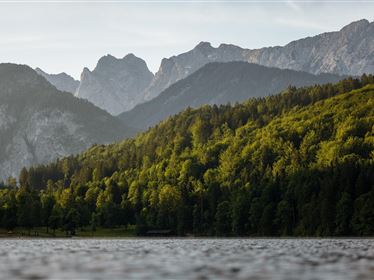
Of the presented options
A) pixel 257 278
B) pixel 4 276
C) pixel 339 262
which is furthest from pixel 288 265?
pixel 4 276

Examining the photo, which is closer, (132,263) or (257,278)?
(257,278)

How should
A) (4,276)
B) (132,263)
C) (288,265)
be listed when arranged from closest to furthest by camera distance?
(4,276)
(288,265)
(132,263)

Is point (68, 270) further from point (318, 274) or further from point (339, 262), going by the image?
point (339, 262)

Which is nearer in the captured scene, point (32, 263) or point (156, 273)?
point (156, 273)

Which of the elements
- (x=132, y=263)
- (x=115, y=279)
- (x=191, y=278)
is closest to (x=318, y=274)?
(x=191, y=278)

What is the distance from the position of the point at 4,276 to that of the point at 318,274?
86.9 feet

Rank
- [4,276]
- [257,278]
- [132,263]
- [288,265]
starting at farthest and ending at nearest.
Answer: [132,263] < [288,265] < [4,276] < [257,278]

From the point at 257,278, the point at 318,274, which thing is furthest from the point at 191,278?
the point at 318,274

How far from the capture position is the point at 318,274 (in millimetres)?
55344

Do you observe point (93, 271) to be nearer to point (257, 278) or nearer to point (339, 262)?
point (257, 278)

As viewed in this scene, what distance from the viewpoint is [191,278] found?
2063 inches

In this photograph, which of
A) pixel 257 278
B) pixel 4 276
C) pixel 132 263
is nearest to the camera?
pixel 257 278

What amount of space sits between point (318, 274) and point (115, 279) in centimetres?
1699

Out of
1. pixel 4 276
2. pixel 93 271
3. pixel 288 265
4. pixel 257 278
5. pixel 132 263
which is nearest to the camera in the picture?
pixel 257 278
